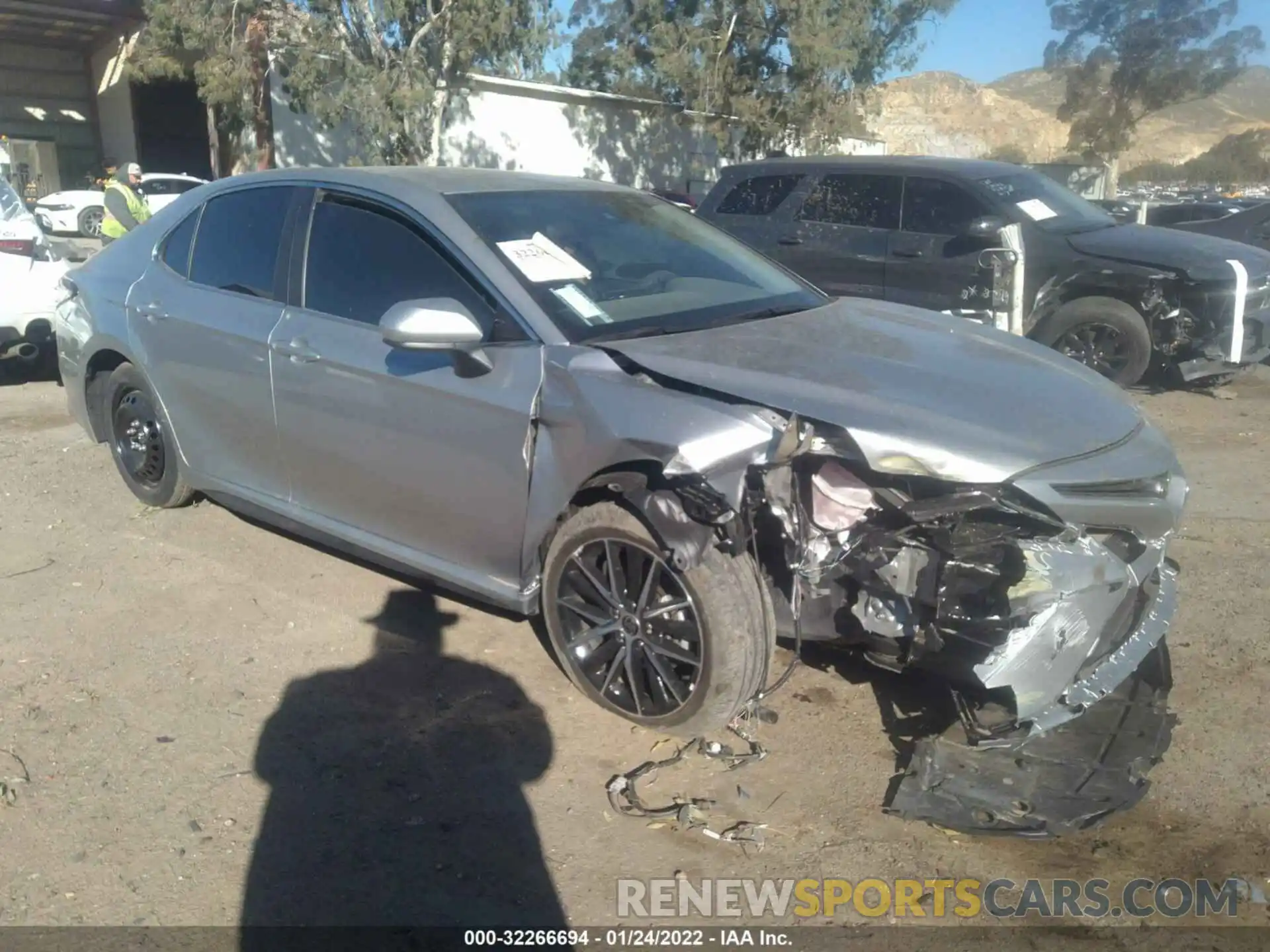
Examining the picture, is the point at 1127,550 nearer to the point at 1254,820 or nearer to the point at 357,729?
the point at 1254,820

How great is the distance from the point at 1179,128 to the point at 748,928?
10670cm

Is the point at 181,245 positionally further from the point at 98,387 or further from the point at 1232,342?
the point at 1232,342

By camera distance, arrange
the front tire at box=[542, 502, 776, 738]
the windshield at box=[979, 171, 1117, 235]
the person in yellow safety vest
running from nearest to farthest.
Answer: the front tire at box=[542, 502, 776, 738], the windshield at box=[979, 171, 1117, 235], the person in yellow safety vest

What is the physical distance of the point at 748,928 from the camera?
2.77 meters

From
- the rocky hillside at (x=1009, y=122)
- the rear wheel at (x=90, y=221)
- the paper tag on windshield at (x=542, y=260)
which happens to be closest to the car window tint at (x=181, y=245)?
the paper tag on windshield at (x=542, y=260)

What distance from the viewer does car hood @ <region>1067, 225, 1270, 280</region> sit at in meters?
→ 7.96

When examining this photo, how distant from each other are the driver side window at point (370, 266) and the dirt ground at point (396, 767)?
4.20 feet

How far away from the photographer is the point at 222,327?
457 cm

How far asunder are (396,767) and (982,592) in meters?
1.84

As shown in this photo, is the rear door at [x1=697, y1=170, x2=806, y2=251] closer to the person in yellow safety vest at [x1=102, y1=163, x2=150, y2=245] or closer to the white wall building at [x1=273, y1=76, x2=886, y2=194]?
the person in yellow safety vest at [x1=102, y1=163, x2=150, y2=245]

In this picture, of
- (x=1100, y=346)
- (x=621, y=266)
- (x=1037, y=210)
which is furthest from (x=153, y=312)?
(x=1100, y=346)

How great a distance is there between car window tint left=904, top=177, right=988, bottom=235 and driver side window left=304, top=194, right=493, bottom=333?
5.64 m

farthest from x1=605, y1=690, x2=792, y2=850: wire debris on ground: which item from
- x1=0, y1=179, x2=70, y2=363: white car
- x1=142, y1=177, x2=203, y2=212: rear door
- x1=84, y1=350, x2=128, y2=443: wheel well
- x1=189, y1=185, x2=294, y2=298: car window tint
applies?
x1=142, y1=177, x2=203, y2=212: rear door

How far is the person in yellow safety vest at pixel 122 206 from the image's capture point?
10812mm
